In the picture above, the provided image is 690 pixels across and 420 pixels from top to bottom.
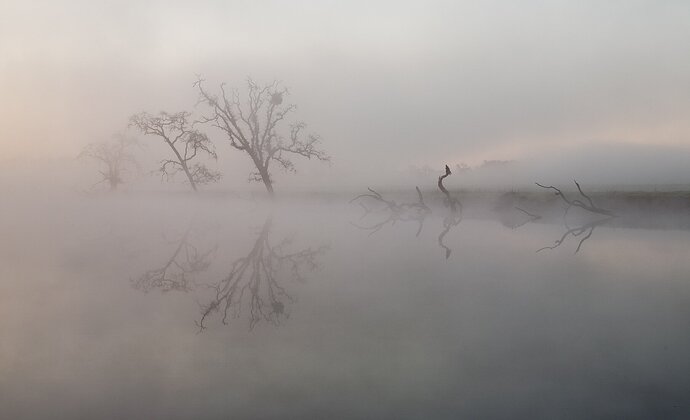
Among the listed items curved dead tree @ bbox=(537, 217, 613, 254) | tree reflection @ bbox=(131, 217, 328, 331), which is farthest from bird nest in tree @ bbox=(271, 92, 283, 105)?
tree reflection @ bbox=(131, 217, 328, 331)

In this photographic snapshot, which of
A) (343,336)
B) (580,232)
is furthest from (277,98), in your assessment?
(343,336)

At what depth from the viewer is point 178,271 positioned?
34.8ft

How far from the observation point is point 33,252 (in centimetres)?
1309

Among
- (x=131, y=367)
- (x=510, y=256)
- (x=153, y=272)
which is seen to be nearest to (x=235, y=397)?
(x=131, y=367)

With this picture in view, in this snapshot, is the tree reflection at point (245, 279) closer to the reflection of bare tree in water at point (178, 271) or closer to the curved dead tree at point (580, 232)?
the reflection of bare tree in water at point (178, 271)

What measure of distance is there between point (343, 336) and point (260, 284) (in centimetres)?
356

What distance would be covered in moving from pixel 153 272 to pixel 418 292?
569 cm

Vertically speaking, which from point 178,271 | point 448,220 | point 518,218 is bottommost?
point 178,271

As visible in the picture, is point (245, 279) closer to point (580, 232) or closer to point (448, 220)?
point (580, 232)

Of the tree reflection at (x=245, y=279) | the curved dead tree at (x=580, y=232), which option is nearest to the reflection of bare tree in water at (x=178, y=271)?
the tree reflection at (x=245, y=279)

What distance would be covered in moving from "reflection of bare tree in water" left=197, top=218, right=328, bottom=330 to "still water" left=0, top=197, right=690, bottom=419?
0.06 meters

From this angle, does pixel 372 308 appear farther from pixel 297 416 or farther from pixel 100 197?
pixel 100 197

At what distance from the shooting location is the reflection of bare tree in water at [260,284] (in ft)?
23.4

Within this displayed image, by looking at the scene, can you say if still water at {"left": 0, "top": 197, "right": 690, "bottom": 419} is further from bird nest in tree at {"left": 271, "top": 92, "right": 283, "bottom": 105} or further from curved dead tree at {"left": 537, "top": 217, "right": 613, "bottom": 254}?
bird nest in tree at {"left": 271, "top": 92, "right": 283, "bottom": 105}
